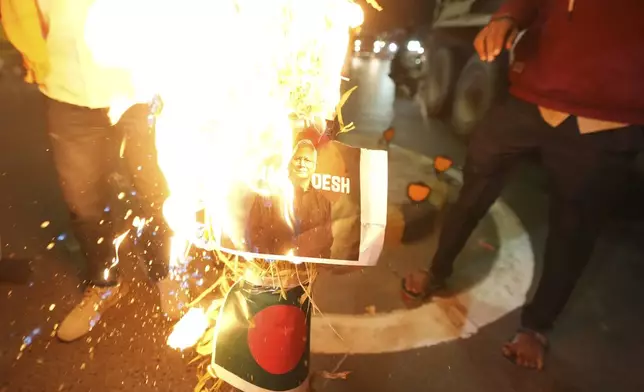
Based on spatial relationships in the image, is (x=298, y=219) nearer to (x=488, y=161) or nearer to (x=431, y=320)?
(x=488, y=161)

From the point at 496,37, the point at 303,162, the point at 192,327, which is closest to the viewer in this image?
the point at 303,162

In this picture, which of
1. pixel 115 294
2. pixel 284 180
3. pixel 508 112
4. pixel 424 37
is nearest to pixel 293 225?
pixel 284 180

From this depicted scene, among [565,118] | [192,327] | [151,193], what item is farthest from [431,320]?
[151,193]

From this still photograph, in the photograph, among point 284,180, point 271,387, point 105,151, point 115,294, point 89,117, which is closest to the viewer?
point 284,180

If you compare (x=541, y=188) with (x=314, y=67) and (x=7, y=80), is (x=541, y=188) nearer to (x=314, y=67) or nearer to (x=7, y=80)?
(x=314, y=67)

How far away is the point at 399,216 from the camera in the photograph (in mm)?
3191

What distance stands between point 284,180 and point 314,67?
0.29 m

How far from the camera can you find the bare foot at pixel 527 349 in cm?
233

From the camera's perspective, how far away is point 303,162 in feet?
3.95

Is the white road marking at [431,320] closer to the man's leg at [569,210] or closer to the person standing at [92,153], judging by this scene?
the man's leg at [569,210]

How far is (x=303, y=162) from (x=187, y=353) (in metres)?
1.36

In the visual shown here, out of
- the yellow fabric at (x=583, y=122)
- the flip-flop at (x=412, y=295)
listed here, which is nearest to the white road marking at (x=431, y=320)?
the flip-flop at (x=412, y=295)

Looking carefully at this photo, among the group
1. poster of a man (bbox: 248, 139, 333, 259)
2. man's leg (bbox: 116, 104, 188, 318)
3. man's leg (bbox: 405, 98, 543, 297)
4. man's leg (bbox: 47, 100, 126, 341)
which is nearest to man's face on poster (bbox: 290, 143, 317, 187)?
poster of a man (bbox: 248, 139, 333, 259)

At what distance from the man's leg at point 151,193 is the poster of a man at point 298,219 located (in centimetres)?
90
